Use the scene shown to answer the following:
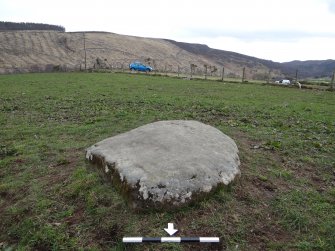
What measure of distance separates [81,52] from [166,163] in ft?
254

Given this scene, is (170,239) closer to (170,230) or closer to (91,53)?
(170,230)

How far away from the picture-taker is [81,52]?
77.4 m

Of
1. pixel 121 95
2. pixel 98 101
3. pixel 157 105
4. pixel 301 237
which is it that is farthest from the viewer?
pixel 121 95

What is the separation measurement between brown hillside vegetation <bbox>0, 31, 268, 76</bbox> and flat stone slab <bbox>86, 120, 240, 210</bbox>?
1666 inches

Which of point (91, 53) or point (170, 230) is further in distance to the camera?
point (91, 53)

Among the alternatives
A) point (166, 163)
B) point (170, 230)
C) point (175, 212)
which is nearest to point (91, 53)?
point (166, 163)

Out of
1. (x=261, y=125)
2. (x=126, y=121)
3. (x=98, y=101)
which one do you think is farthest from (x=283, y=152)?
(x=98, y=101)

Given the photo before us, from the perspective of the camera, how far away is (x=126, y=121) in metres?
10.5

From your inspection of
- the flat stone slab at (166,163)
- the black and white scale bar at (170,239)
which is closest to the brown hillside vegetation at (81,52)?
the flat stone slab at (166,163)

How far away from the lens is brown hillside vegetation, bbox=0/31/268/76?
63.4 m

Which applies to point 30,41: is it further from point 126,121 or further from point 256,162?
point 256,162

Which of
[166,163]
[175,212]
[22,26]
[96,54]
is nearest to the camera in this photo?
[175,212]

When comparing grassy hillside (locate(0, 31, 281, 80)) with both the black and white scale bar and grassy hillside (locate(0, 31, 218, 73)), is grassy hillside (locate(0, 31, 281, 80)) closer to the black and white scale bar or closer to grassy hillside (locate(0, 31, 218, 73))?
grassy hillside (locate(0, 31, 218, 73))

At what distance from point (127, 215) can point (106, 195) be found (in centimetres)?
60
